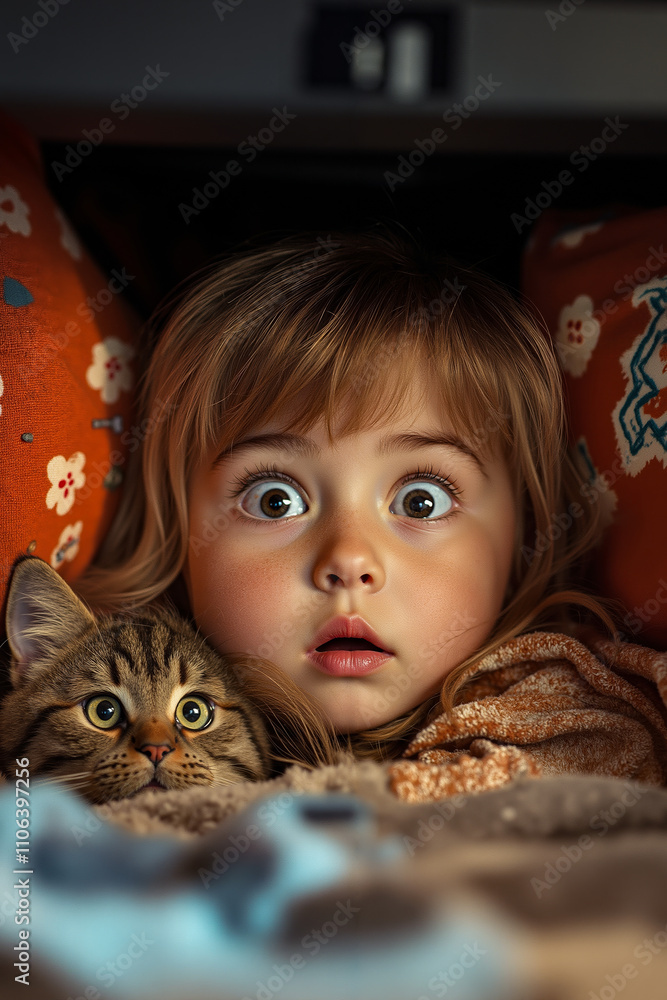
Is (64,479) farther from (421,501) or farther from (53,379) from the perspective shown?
(421,501)

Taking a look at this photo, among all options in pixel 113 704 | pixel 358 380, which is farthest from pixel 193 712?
pixel 358 380

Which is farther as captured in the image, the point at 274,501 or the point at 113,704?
the point at 274,501

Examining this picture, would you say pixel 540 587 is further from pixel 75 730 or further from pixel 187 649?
pixel 75 730

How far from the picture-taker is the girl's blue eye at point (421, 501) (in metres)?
0.90

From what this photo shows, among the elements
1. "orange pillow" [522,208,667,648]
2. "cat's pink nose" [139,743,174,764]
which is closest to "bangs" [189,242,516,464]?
"orange pillow" [522,208,667,648]

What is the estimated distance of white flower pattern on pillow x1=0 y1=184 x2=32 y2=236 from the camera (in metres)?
0.91

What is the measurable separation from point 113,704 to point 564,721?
478 mm

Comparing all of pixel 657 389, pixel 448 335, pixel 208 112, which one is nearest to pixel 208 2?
pixel 208 112

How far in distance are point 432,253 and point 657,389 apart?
35 cm

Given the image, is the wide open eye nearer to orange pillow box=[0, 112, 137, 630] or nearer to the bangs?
orange pillow box=[0, 112, 137, 630]

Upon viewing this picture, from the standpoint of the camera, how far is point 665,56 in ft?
2.89

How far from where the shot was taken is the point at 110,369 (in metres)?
1.04

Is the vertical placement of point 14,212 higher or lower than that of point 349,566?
higher

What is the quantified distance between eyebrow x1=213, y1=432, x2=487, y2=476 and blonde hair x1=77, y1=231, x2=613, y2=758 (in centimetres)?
2
